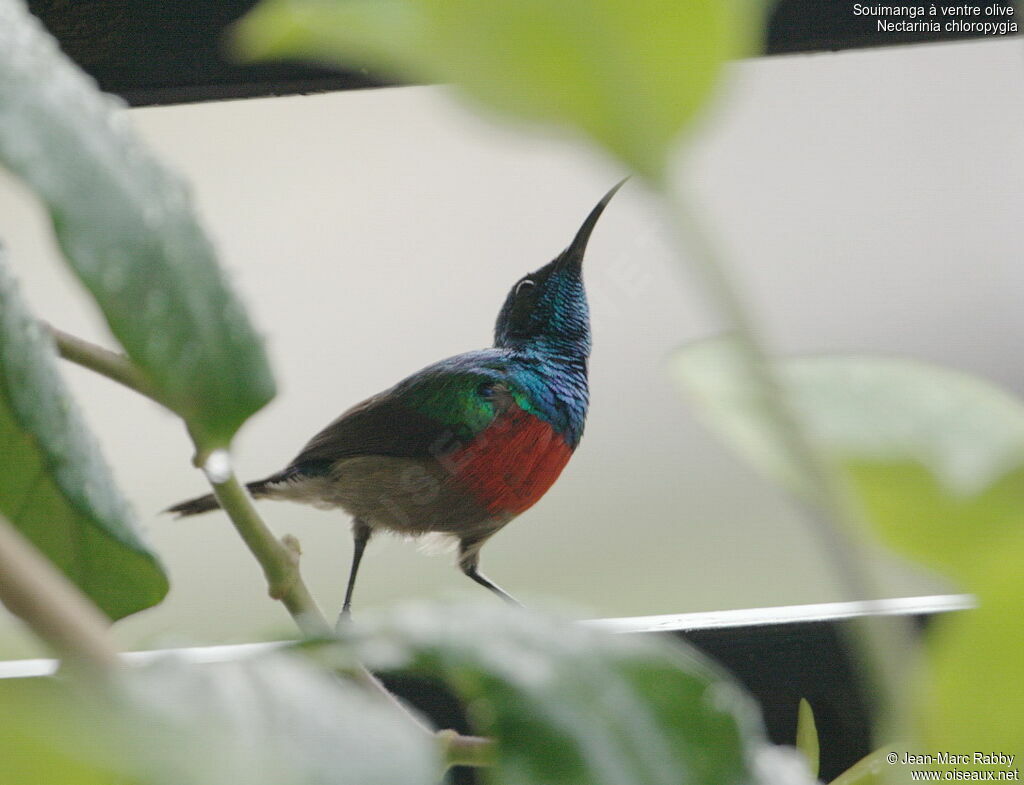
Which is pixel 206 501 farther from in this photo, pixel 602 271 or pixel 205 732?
pixel 205 732

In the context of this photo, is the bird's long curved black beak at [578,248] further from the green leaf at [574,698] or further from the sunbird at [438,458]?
the green leaf at [574,698]

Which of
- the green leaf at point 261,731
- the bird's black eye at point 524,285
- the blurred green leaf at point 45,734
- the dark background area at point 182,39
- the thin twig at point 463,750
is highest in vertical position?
the dark background area at point 182,39

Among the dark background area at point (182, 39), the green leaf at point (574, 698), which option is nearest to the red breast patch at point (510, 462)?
the dark background area at point (182, 39)

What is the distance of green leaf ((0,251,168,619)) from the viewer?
17 cm

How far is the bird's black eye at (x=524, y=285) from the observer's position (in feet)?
2.52

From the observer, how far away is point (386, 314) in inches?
31.1

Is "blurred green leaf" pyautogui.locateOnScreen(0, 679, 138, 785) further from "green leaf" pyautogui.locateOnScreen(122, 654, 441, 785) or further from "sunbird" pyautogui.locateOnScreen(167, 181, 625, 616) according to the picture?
"sunbird" pyautogui.locateOnScreen(167, 181, 625, 616)

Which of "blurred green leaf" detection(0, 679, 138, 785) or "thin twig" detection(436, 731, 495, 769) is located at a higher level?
"blurred green leaf" detection(0, 679, 138, 785)

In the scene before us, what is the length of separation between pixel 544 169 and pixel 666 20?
27.5 inches

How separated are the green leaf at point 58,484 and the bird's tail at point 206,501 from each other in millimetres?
435

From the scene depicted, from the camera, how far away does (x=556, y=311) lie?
2.49ft

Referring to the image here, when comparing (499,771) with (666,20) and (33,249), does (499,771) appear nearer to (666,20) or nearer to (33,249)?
(666,20)

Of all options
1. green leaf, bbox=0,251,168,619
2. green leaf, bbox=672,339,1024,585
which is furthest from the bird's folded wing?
green leaf, bbox=672,339,1024,585

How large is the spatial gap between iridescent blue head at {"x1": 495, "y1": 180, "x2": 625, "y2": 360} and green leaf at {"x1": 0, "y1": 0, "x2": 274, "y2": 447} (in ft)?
1.98
